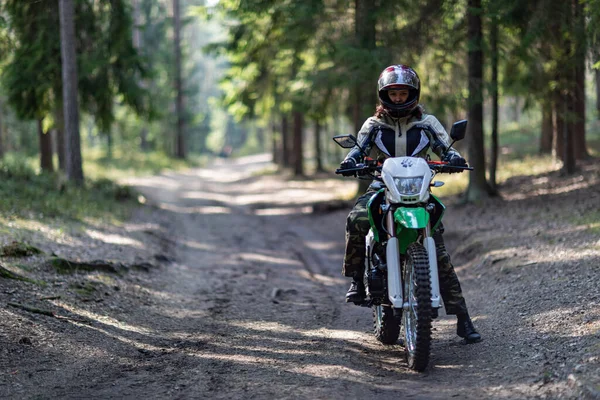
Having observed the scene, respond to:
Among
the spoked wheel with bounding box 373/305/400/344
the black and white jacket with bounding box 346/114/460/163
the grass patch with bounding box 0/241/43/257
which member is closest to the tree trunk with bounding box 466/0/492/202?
the black and white jacket with bounding box 346/114/460/163

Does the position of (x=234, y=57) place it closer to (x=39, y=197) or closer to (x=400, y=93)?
(x=39, y=197)

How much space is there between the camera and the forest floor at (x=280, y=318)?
5.32 m

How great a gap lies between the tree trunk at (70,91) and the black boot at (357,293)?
13385mm

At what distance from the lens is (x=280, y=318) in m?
8.22

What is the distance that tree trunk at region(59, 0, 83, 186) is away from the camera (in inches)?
678

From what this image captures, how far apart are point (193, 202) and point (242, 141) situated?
3487 inches

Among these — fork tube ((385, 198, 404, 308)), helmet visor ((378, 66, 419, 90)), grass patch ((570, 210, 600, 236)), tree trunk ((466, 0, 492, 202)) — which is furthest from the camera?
tree trunk ((466, 0, 492, 202))

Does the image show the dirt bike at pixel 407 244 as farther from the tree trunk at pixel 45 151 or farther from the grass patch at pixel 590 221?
the tree trunk at pixel 45 151

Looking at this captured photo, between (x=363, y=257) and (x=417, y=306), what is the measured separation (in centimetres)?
138

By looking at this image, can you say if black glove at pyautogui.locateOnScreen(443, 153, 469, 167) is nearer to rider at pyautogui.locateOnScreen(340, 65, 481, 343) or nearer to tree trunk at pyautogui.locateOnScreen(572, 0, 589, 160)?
rider at pyautogui.locateOnScreen(340, 65, 481, 343)

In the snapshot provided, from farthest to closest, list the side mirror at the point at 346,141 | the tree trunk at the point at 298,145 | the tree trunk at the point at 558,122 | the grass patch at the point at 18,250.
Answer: the tree trunk at the point at 298,145
the tree trunk at the point at 558,122
the grass patch at the point at 18,250
the side mirror at the point at 346,141

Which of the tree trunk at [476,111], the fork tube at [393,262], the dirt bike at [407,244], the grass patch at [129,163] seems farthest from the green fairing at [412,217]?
the grass patch at [129,163]

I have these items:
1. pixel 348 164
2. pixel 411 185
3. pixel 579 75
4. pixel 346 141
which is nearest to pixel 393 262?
pixel 411 185

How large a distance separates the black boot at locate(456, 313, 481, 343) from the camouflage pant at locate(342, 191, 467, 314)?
0.31 feet
